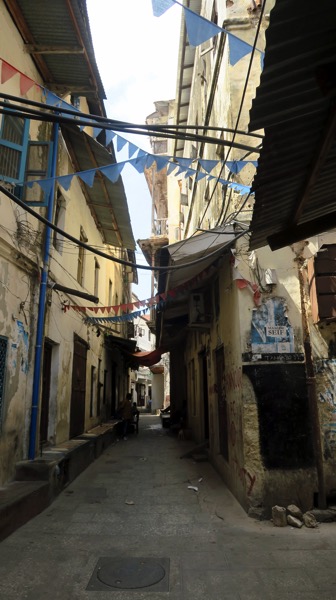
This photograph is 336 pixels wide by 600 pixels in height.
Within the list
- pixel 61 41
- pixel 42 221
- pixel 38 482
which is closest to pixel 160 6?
pixel 42 221

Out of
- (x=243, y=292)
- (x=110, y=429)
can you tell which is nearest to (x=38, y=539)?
(x=243, y=292)

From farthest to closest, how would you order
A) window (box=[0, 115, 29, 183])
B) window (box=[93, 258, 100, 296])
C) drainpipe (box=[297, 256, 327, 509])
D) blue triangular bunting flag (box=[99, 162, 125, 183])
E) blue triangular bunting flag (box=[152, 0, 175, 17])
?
window (box=[93, 258, 100, 296])
window (box=[0, 115, 29, 183])
drainpipe (box=[297, 256, 327, 509])
blue triangular bunting flag (box=[99, 162, 125, 183])
blue triangular bunting flag (box=[152, 0, 175, 17])

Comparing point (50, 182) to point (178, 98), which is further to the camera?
point (178, 98)

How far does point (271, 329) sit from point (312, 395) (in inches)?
42.5

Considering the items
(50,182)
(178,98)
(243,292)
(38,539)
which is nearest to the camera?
(38,539)

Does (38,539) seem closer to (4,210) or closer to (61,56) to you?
(4,210)

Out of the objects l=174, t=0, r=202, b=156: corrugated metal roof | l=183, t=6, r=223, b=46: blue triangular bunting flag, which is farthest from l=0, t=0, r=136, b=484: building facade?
l=174, t=0, r=202, b=156: corrugated metal roof

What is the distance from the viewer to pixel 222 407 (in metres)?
7.95

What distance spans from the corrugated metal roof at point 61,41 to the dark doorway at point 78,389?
5871 millimetres

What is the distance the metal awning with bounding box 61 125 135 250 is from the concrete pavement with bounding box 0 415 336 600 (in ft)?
19.2

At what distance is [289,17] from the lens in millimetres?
2027

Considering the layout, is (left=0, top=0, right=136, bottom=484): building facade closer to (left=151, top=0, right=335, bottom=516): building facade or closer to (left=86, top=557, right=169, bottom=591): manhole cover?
(left=151, top=0, right=335, bottom=516): building facade

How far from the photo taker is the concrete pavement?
362cm

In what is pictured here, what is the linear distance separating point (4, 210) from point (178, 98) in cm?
1071
